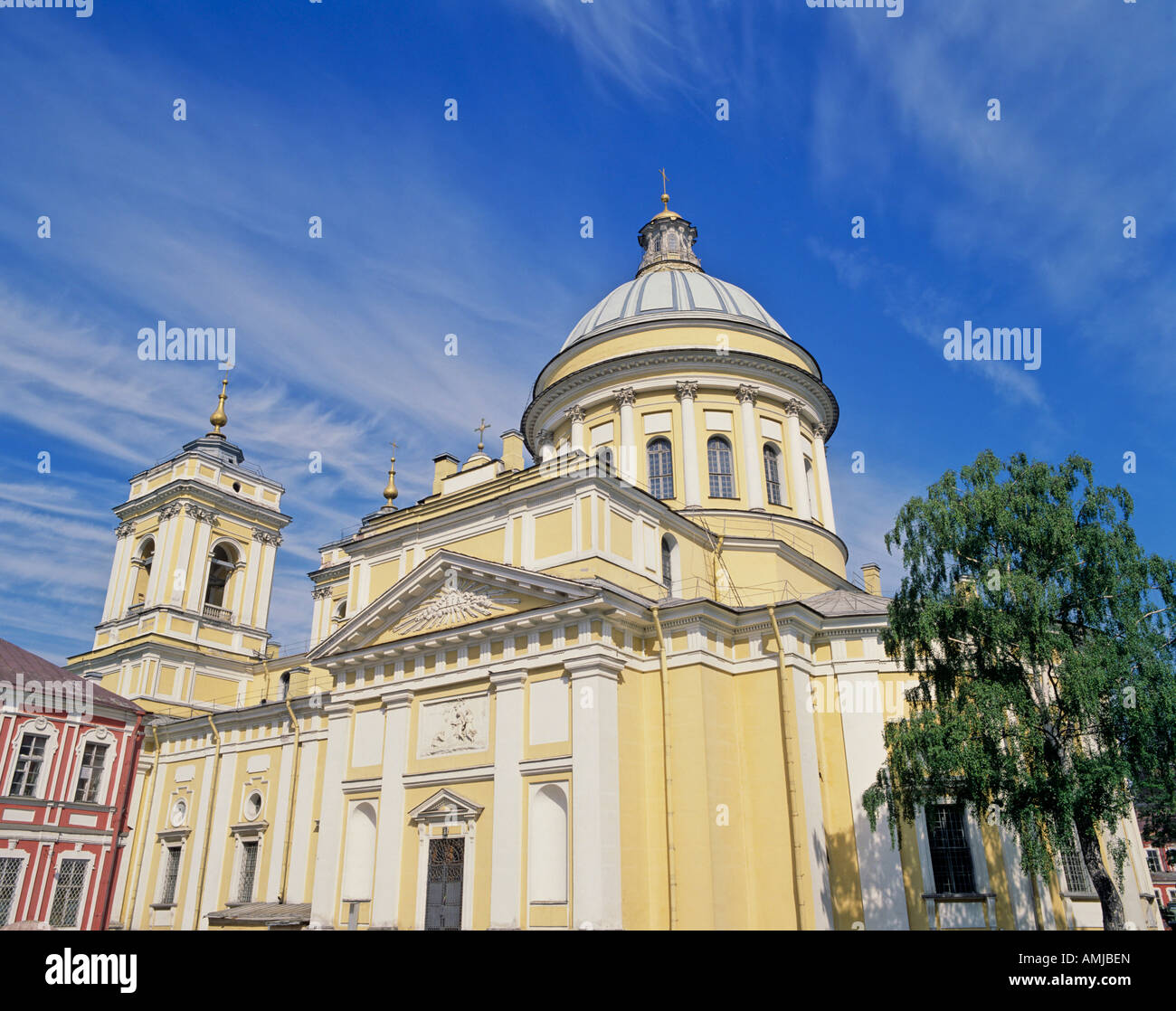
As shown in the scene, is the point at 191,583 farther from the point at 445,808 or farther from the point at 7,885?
the point at 445,808

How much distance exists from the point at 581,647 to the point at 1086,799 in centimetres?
919

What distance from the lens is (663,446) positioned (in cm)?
2648

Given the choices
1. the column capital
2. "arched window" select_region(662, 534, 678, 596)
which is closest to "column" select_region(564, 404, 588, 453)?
"arched window" select_region(662, 534, 678, 596)

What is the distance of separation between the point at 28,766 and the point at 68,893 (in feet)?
13.2

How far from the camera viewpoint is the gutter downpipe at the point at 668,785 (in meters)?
16.9

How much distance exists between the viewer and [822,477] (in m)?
28.5

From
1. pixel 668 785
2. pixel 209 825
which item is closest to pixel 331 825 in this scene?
pixel 668 785

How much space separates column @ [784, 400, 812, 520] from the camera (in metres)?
26.5

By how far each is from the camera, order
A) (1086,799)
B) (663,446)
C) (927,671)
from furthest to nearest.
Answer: (663,446) → (927,671) → (1086,799)

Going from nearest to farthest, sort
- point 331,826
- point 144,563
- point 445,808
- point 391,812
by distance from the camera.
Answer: point 445,808
point 391,812
point 331,826
point 144,563
